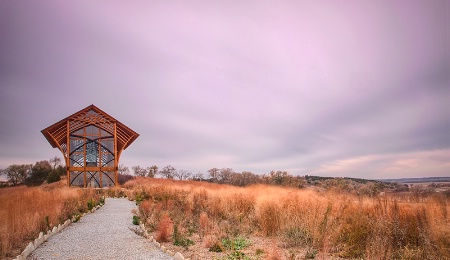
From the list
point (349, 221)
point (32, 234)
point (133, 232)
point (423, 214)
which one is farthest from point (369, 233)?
point (32, 234)

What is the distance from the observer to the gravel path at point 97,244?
600cm

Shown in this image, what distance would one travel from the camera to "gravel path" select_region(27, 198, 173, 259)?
19.7 feet

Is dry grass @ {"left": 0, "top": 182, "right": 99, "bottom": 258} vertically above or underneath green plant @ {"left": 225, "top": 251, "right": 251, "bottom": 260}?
above

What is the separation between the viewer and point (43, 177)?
3366 centimetres

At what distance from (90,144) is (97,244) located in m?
22.6

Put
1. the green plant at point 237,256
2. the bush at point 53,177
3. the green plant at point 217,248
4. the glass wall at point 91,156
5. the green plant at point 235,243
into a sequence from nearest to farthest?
the green plant at point 237,256, the green plant at point 217,248, the green plant at point 235,243, the glass wall at point 91,156, the bush at point 53,177

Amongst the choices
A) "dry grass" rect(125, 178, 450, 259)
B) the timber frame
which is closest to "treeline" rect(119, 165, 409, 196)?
"dry grass" rect(125, 178, 450, 259)

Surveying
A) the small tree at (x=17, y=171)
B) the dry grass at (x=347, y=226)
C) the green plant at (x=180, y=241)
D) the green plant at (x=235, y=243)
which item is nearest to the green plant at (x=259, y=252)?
the dry grass at (x=347, y=226)

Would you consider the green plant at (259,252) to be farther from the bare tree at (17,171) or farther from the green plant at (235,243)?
the bare tree at (17,171)

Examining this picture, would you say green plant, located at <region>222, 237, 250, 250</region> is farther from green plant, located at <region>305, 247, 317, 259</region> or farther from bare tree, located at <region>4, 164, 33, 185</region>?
bare tree, located at <region>4, 164, 33, 185</region>

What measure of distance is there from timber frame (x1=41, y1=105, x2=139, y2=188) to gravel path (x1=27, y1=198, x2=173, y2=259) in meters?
17.8

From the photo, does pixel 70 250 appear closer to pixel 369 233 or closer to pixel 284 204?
pixel 284 204

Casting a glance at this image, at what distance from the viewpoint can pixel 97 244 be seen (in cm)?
702

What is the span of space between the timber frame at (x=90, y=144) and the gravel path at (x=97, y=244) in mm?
17831
